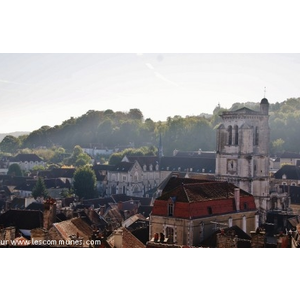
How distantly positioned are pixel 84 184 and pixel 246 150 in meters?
13.4

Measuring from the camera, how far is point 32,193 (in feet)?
138

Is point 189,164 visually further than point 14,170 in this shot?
No

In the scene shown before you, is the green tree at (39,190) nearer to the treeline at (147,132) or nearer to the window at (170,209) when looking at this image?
the treeline at (147,132)

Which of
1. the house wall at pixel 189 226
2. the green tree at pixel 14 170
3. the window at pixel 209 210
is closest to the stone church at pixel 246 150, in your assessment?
the house wall at pixel 189 226

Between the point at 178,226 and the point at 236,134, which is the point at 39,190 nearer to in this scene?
the point at 236,134

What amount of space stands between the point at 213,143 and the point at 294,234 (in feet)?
154

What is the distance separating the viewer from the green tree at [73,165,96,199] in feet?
142

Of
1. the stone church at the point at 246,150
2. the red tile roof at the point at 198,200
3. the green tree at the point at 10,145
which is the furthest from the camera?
the green tree at the point at 10,145

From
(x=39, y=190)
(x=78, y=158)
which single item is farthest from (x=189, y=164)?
(x=39, y=190)

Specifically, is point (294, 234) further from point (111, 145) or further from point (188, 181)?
point (111, 145)

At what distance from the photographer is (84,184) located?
1716 inches

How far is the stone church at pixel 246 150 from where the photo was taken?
34375 mm

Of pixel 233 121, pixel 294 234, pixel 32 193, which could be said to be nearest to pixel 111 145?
pixel 32 193

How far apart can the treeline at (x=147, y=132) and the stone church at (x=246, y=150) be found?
2603 cm
